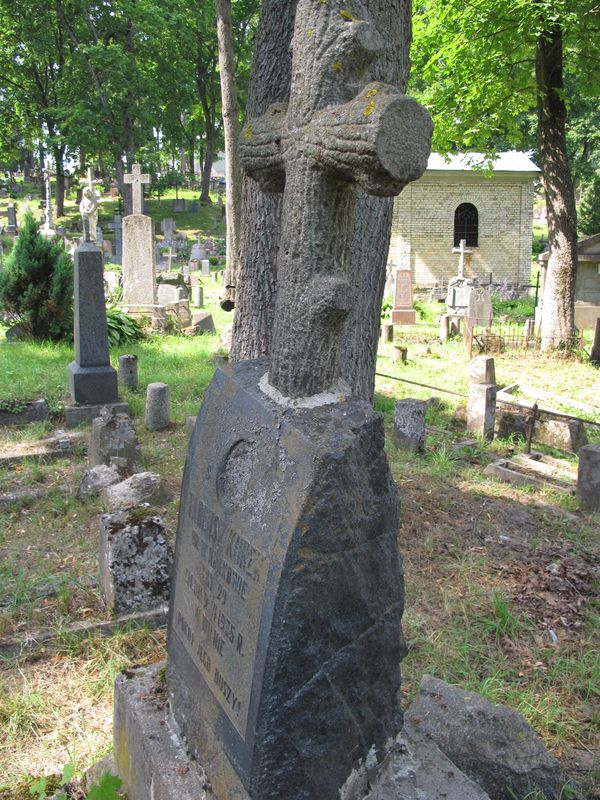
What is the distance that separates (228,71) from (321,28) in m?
10.7

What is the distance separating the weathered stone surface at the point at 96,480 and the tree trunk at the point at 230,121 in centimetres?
507

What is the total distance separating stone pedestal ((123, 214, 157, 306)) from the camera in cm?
1647

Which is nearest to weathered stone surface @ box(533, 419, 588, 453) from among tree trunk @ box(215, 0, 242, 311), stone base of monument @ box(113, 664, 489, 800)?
tree trunk @ box(215, 0, 242, 311)

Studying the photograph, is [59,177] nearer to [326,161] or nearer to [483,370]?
[483,370]

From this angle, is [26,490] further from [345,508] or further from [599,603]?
[345,508]

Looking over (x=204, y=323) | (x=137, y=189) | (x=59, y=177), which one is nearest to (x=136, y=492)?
(x=204, y=323)

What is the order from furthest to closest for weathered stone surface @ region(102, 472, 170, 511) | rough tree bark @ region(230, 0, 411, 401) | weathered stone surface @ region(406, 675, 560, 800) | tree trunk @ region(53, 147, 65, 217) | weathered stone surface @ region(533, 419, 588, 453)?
tree trunk @ region(53, 147, 65, 217), weathered stone surface @ region(533, 419, 588, 453), weathered stone surface @ region(102, 472, 170, 511), rough tree bark @ region(230, 0, 411, 401), weathered stone surface @ region(406, 675, 560, 800)

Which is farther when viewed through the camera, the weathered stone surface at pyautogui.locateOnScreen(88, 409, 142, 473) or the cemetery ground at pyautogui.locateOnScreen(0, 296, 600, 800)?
the weathered stone surface at pyautogui.locateOnScreen(88, 409, 142, 473)

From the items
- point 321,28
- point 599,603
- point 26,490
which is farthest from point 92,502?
point 321,28

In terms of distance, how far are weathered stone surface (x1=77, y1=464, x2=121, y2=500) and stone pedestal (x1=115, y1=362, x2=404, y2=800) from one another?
4.30m

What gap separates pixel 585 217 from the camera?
3444 centimetres

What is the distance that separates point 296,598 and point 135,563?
2.71 metres

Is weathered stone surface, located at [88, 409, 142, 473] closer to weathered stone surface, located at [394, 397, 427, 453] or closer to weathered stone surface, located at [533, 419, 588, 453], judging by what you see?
weathered stone surface, located at [394, 397, 427, 453]

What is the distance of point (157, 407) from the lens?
8.80m
